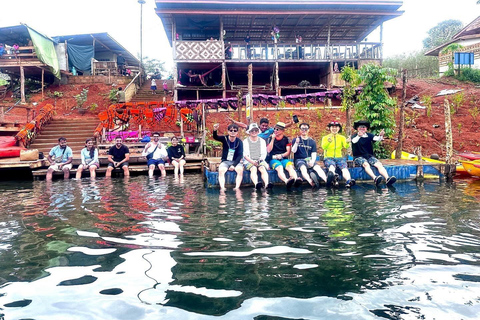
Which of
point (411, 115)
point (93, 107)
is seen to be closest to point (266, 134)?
point (411, 115)

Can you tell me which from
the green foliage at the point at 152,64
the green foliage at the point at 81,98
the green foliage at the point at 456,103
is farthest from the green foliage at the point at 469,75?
the green foliage at the point at 152,64

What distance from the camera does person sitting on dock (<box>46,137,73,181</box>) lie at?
390 inches

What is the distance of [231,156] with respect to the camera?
7773mm

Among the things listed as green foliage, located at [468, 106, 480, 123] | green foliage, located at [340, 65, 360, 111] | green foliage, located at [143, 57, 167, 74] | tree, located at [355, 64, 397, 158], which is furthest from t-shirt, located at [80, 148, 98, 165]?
green foliage, located at [143, 57, 167, 74]

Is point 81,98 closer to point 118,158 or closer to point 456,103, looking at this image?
point 118,158

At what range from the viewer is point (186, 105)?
560 inches

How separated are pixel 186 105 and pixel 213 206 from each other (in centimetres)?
950

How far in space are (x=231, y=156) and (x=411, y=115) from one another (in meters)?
11.4

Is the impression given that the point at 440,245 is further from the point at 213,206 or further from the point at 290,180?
the point at 290,180

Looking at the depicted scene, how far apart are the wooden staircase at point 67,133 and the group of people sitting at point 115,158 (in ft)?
10.8

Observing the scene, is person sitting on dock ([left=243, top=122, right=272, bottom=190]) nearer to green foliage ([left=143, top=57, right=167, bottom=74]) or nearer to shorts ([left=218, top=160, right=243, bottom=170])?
shorts ([left=218, top=160, right=243, bottom=170])

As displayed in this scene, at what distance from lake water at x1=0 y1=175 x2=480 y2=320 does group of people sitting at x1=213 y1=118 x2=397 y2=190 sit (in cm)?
200

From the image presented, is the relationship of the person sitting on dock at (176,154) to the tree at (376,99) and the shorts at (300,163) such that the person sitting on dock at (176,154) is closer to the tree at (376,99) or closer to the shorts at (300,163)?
the shorts at (300,163)

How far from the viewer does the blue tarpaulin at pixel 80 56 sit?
73.7 feet
